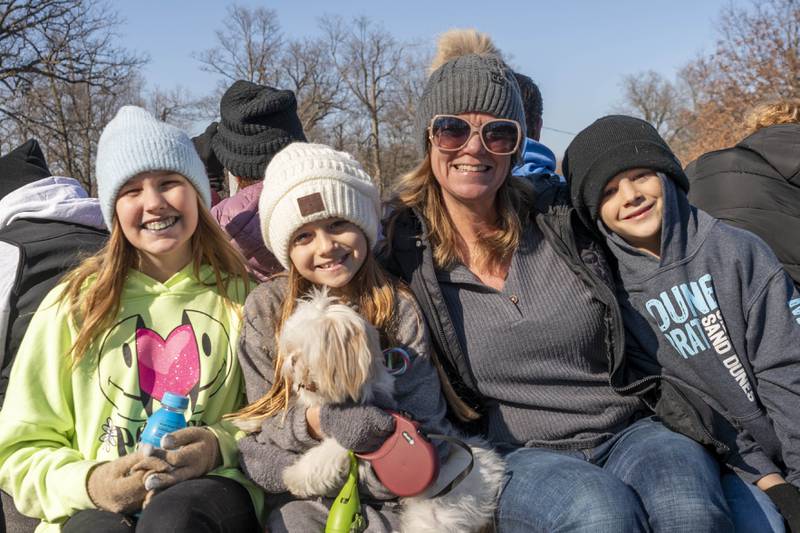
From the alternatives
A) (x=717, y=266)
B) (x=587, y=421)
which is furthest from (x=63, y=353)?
(x=717, y=266)

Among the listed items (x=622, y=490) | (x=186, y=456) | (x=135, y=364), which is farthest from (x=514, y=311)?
(x=135, y=364)

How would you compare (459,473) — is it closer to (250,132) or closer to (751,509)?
(751,509)

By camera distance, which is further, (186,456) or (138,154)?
(138,154)

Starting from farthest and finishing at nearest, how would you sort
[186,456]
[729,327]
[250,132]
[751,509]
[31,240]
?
[250,132] < [31,240] < [729,327] < [751,509] < [186,456]

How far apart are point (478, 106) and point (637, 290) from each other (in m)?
1.03

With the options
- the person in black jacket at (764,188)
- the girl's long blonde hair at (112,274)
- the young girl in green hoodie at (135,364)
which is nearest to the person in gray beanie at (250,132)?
the girl's long blonde hair at (112,274)

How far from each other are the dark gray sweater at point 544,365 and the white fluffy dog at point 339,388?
40cm

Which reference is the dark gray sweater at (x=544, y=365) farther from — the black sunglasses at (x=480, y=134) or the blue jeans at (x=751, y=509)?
the black sunglasses at (x=480, y=134)

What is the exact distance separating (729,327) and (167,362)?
224cm

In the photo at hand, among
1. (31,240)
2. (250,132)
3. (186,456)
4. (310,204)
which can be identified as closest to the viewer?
(186,456)

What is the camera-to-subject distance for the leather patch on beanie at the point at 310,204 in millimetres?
2691

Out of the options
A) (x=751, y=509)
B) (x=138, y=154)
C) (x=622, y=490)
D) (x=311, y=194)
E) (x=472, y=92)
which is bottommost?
(x=751, y=509)

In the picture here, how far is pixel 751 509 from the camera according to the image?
2.57 metres

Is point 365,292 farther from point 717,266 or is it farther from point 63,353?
point 717,266
